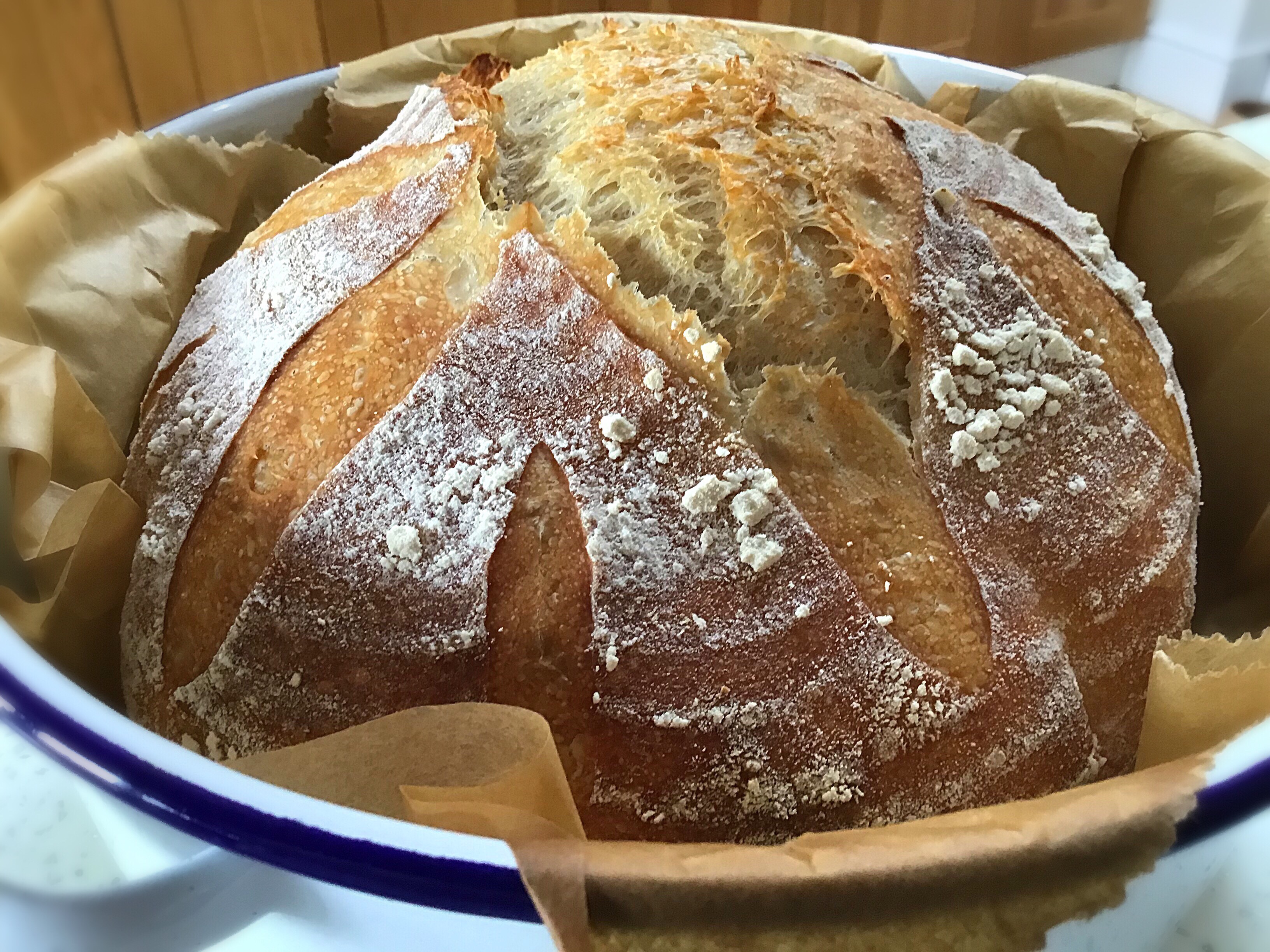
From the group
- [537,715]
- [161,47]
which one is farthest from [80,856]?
[161,47]

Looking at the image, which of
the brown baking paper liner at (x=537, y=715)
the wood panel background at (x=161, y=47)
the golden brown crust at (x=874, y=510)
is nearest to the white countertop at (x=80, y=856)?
the brown baking paper liner at (x=537, y=715)

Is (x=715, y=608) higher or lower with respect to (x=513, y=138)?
lower

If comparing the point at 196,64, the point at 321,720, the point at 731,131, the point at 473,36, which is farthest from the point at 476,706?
the point at 196,64

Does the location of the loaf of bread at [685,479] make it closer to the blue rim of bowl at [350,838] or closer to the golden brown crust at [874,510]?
the golden brown crust at [874,510]

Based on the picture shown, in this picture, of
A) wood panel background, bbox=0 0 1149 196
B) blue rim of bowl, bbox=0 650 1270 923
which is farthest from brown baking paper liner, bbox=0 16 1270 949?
wood panel background, bbox=0 0 1149 196

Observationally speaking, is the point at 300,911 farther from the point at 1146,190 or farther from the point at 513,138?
the point at 1146,190

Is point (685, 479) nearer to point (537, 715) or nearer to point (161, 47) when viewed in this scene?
point (537, 715)
